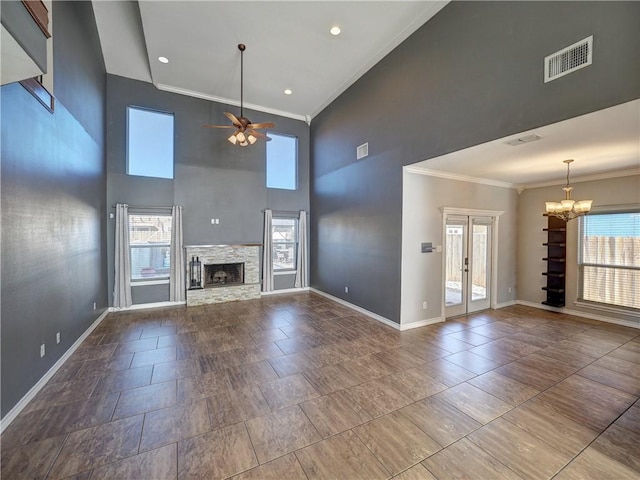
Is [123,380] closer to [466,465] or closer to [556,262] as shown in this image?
[466,465]

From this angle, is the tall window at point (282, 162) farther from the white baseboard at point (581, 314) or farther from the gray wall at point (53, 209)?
the white baseboard at point (581, 314)

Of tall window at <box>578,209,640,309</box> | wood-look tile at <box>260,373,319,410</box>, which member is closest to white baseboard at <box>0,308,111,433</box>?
wood-look tile at <box>260,373,319,410</box>

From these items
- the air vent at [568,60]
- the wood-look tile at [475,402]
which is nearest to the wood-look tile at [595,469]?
the wood-look tile at [475,402]

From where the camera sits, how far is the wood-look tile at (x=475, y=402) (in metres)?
2.49

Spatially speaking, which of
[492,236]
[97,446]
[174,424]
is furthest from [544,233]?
[97,446]

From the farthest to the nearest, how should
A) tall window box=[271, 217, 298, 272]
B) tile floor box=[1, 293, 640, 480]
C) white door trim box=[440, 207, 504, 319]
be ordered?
tall window box=[271, 217, 298, 272]
white door trim box=[440, 207, 504, 319]
tile floor box=[1, 293, 640, 480]

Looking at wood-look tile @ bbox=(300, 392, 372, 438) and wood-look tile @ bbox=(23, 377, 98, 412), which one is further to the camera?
wood-look tile @ bbox=(23, 377, 98, 412)

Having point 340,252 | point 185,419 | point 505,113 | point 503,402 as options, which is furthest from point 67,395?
point 505,113

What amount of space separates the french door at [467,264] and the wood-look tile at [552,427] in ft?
9.26

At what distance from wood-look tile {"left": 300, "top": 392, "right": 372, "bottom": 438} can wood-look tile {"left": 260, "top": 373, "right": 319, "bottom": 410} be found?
0.12m

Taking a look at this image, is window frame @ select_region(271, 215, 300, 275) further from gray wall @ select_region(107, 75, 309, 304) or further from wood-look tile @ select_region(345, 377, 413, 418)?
wood-look tile @ select_region(345, 377, 413, 418)

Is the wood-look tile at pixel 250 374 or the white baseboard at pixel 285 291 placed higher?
the white baseboard at pixel 285 291

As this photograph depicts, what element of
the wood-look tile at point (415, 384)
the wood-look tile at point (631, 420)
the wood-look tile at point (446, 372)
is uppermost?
the wood-look tile at point (446, 372)

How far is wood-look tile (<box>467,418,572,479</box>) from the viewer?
191 cm
